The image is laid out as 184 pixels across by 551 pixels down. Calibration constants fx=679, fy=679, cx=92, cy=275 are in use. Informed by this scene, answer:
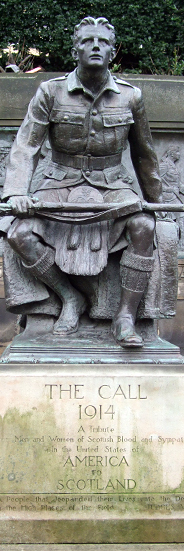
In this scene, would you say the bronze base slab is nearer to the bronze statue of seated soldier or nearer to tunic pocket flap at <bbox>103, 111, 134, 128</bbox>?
the bronze statue of seated soldier

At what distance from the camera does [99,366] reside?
460cm

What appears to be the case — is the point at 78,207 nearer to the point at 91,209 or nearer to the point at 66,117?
the point at 91,209

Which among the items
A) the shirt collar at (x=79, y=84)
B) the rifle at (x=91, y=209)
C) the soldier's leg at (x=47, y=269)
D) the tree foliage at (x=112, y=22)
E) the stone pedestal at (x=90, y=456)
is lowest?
the stone pedestal at (x=90, y=456)

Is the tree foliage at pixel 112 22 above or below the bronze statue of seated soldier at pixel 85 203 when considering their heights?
above

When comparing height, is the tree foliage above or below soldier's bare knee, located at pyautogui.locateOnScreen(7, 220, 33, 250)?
above

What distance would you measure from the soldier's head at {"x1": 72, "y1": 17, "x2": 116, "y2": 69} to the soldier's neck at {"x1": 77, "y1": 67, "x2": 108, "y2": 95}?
53 mm

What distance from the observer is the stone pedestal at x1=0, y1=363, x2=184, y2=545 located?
14.2 feet

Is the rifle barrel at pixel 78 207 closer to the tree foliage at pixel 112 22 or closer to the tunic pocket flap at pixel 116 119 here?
the tunic pocket flap at pixel 116 119

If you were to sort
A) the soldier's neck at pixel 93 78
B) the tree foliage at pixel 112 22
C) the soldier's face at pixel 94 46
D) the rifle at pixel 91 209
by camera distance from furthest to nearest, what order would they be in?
the tree foliage at pixel 112 22 → the soldier's neck at pixel 93 78 → the soldier's face at pixel 94 46 → the rifle at pixel 91 209

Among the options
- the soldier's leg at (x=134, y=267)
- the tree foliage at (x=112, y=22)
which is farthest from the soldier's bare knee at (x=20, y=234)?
the tree foliage at (x=112, y=22)

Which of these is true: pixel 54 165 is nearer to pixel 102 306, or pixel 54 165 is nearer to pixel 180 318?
pixel 102 306

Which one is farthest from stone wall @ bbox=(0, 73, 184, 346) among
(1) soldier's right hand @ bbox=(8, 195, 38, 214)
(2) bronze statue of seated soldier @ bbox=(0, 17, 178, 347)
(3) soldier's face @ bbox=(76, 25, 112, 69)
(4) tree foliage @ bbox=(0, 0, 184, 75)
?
(1) soldier's right hand @ bbox=(8, 195, 38, 214)

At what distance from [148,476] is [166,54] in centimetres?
813

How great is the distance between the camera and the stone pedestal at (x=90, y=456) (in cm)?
432
